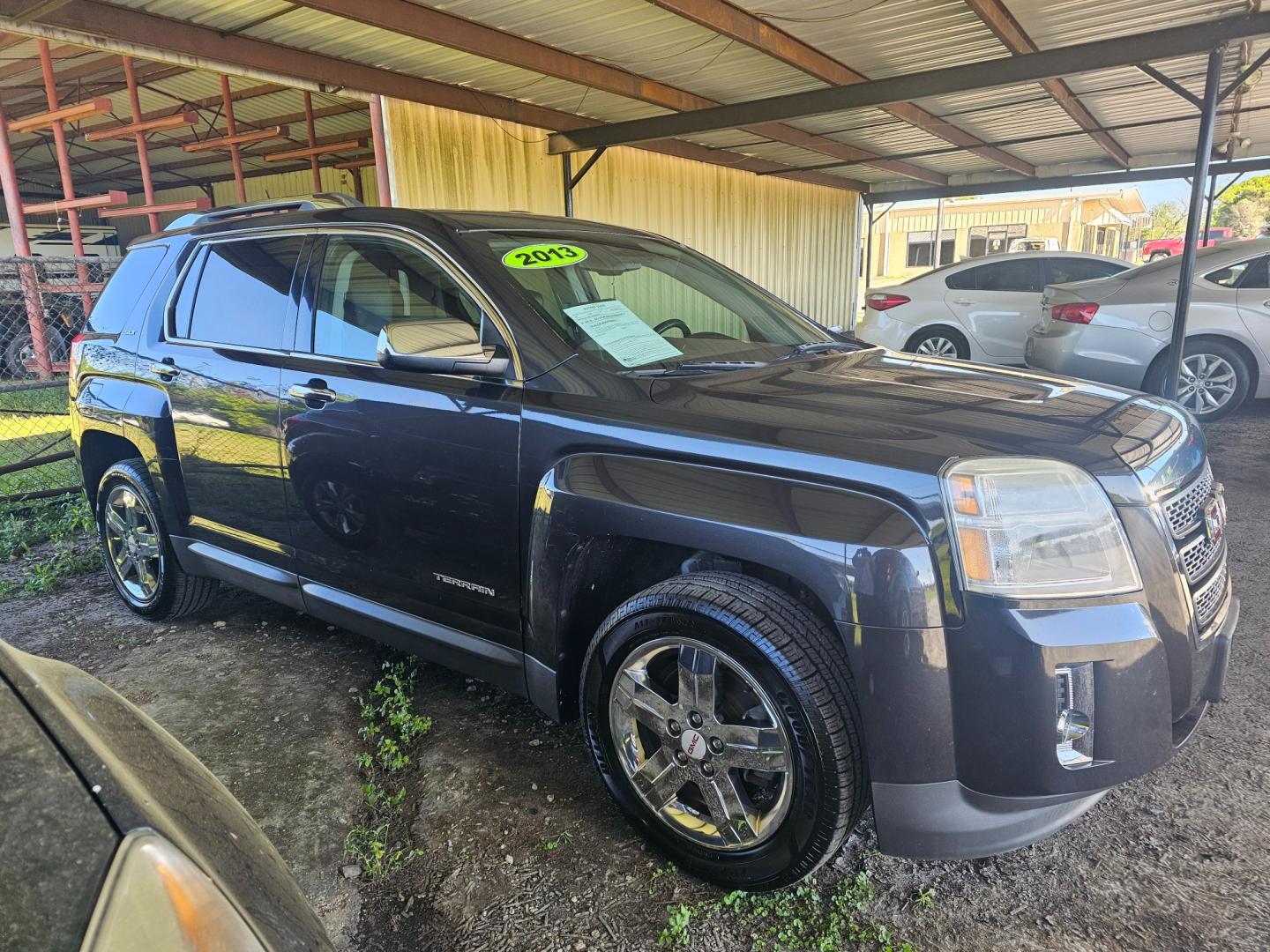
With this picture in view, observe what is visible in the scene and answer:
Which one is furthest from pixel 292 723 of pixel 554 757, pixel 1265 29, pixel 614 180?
pixel 614 180

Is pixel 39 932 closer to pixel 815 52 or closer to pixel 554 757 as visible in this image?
pixel 554 757

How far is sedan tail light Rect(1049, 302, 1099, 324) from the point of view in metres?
7.36

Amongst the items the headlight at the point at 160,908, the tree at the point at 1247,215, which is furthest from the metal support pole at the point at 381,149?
the tree at the point at 1247,215

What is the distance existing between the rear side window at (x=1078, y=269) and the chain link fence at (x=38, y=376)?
30.1 feet

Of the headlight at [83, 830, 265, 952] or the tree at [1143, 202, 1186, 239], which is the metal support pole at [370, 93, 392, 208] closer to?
the headlight at [83, 830, 265, 952]

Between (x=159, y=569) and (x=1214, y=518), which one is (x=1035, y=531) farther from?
(x=159, y=569)

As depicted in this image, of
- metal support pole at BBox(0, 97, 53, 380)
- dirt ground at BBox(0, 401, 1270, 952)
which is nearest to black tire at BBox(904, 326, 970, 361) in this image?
dirt ground at BBox(0, 401, 1270, 952)

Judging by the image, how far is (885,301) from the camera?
997 cm

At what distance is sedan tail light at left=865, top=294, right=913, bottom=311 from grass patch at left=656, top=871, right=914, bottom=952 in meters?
8.59

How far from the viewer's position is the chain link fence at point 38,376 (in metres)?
6.03

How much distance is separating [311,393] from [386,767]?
1.32 m

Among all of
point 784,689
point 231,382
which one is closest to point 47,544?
point 231,382

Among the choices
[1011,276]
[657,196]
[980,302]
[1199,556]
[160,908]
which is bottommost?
[1199,556]

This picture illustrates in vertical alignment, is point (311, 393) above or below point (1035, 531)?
above
